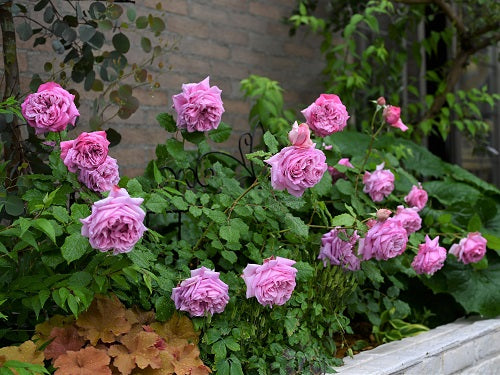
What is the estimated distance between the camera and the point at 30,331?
88.4 inches

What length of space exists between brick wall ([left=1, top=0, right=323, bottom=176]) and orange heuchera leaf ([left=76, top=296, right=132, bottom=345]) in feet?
4.26

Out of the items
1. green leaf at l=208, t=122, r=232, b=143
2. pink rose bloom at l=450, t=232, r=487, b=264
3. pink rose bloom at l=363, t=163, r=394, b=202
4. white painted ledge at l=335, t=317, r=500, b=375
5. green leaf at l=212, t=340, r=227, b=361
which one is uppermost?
green leaf at l=208, t=122, r=232, b=143

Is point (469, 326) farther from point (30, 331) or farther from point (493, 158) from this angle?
point (493, 158)

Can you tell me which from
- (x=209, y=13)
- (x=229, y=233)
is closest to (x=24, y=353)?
(x=229, y=233)

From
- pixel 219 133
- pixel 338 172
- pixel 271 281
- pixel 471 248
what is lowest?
pixel 471 248

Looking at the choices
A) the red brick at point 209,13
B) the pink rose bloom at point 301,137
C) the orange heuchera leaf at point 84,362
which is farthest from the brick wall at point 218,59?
the orange heuchera leaf at point 84,362

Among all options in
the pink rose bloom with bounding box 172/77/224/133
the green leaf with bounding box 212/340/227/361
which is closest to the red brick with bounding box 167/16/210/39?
the pink rose bloom with bounding box 172/77/224/133

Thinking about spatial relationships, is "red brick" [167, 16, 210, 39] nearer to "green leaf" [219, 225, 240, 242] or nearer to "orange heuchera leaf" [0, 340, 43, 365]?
"green leaf" [219, 225, 240, 242]

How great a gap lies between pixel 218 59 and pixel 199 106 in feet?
5.53

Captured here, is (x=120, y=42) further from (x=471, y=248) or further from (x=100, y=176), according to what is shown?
(x=471, y=248)

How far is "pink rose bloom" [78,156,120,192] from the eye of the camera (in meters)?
2.14

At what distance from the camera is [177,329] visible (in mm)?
2203

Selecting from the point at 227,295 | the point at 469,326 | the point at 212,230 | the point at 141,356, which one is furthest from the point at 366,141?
the point at 141,356

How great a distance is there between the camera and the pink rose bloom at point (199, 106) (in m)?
2.32
